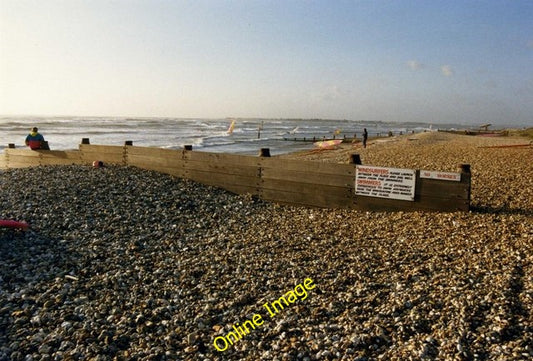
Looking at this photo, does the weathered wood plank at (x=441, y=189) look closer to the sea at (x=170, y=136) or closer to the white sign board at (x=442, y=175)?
the white sign board at (x=442, y=175)

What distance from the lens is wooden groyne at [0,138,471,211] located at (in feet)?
28.5

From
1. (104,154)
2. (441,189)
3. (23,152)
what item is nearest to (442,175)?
(441,189)

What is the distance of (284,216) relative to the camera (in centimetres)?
935

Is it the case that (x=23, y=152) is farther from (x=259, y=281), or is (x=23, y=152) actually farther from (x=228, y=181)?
(x=259, y=281)

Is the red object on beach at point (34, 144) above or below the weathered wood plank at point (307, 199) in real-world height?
above

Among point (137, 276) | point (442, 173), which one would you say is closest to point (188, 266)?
point (137, 276)

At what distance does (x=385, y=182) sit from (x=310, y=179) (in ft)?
6.25

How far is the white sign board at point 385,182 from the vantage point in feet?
29.2

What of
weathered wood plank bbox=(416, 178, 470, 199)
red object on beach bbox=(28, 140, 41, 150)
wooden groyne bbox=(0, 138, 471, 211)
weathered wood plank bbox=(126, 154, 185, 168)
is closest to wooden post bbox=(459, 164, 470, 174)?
wooden groyne bbox=(0, 138, 471, 211)

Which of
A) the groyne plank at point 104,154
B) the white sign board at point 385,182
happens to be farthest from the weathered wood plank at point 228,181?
the white sign board at point 385,182

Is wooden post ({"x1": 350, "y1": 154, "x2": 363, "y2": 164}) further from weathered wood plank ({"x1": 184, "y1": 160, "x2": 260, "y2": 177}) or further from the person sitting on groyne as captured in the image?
the person sitting on groyne

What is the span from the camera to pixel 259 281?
5.69 m

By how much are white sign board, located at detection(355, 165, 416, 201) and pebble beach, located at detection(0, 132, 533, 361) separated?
1.64ft

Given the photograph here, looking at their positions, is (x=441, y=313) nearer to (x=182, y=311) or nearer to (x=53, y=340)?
(x=182, y=311)
